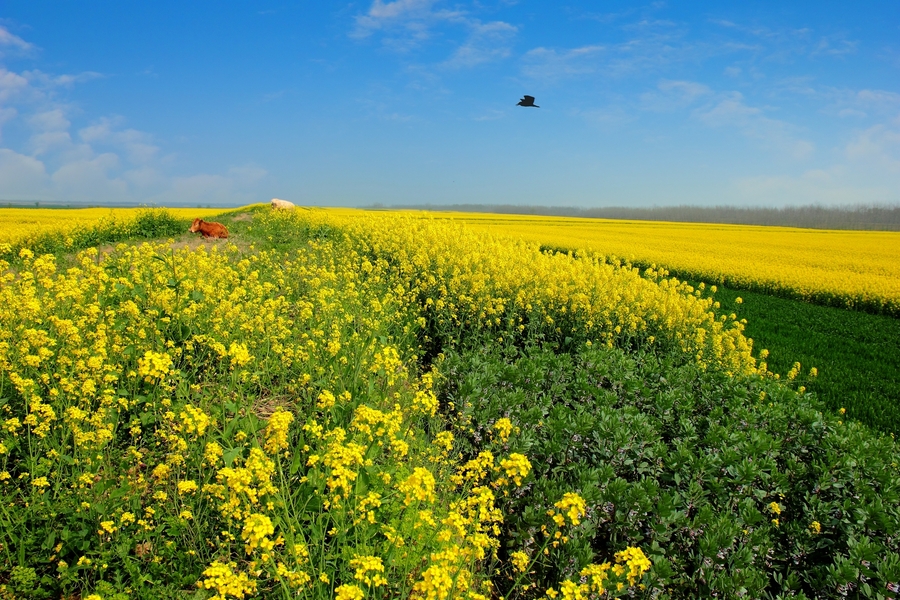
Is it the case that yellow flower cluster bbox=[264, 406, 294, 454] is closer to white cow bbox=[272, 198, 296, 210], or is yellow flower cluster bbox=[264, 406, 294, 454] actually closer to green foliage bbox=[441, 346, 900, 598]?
green foliage bbox=[441, 346, 900, 598]

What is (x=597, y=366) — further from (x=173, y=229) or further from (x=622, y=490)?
(x=173, y=229)

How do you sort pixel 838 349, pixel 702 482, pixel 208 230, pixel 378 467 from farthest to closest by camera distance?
pixel 208 230 < pixel 838 349 < pixel 702 482 < pixel 378 467

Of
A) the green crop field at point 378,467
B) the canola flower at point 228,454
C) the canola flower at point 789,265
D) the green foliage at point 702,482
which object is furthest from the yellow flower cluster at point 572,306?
the canola flower at point 789,265

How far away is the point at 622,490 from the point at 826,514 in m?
1.44

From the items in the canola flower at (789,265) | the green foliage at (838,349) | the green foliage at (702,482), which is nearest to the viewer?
the green foliage at (702,482)

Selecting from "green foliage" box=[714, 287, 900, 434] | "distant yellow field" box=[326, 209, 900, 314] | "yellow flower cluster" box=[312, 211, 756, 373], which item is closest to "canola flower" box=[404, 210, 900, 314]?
"distant yellow field" box=[326, 209, 900, 314]

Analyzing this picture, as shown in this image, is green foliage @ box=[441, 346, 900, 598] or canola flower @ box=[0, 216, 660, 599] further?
green foliage @ box=[441, 346, 900, 598]

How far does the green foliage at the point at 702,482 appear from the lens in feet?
10.1

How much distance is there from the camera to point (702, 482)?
3721 millimetres

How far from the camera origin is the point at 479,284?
25.4ft

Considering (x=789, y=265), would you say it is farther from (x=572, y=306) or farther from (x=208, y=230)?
(x=208, y=230)

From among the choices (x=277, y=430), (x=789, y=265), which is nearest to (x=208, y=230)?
(x=277, y=430)

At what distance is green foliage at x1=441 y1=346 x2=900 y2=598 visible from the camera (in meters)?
3.08

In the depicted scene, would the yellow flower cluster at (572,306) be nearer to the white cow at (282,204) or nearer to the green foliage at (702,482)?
the green foliage at (702,482)
